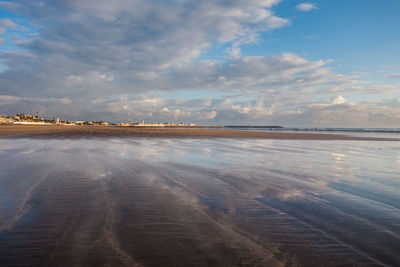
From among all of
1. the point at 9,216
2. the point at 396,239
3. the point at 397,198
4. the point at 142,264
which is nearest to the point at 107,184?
the point at 9,216

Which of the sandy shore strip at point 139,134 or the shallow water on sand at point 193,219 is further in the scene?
the sandy shore strip at point 139,134

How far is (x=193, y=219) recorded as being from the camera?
421cm

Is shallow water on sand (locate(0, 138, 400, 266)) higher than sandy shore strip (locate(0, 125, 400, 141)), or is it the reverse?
sandy shore strip (locate(0, 125, 400, 141))

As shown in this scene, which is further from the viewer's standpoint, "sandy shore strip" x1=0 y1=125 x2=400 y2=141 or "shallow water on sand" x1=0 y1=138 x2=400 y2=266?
"sandy shore strip" x1=0 y1=125 x2=400 y2=141

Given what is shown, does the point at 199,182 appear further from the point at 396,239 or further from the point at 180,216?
the point at 396,239

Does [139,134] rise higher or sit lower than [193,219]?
higher

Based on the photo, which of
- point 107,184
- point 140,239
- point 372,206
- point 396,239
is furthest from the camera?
point 107,184

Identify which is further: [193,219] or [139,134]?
[139,134]

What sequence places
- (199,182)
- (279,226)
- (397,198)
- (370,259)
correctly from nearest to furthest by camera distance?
(370,259) < (279,226) < (397,198) < (199,182)

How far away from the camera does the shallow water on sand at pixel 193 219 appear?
300 cm

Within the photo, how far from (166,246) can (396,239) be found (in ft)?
11.7

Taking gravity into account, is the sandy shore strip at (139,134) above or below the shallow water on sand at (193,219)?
above

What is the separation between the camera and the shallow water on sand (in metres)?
3.00

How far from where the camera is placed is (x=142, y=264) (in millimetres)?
2771
